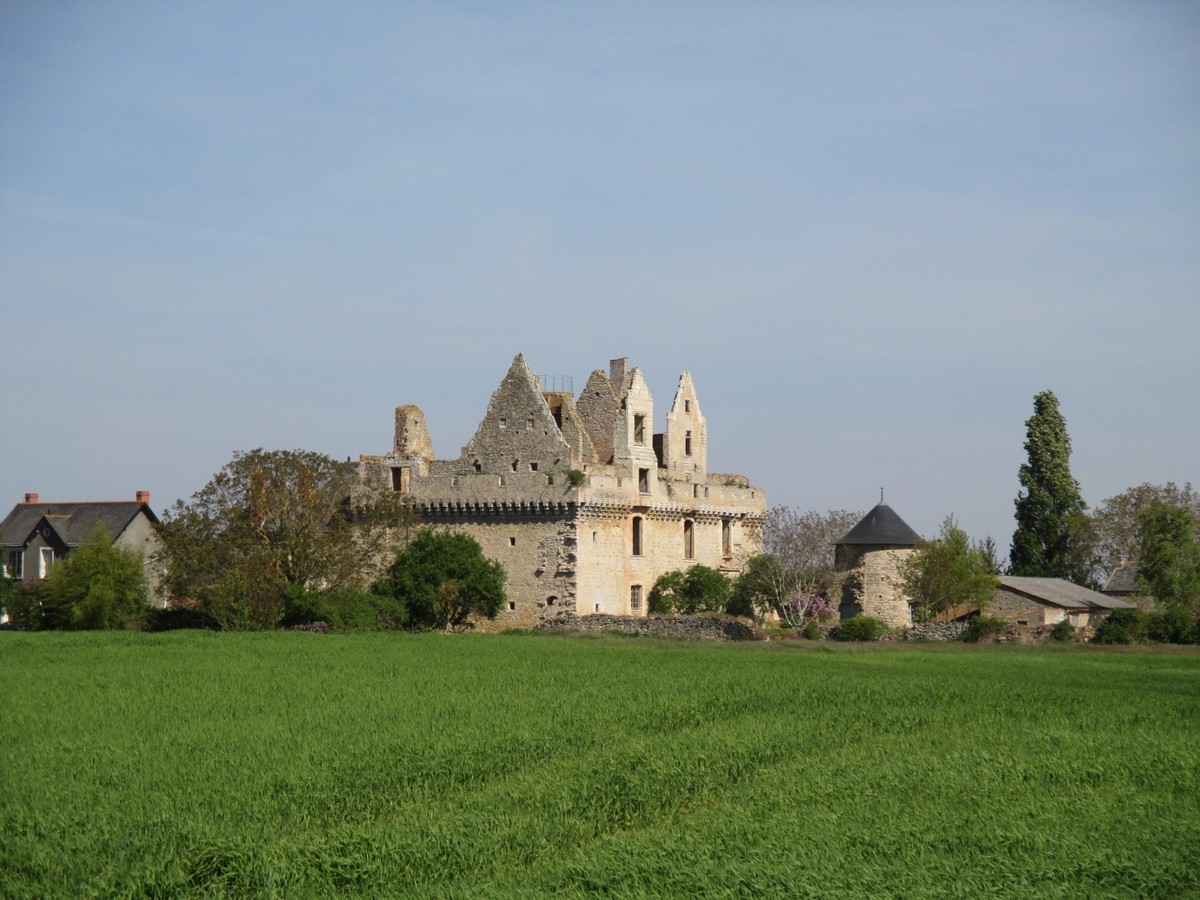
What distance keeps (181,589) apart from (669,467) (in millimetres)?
17436

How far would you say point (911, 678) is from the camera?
101 ft

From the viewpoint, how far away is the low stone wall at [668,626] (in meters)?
45.2

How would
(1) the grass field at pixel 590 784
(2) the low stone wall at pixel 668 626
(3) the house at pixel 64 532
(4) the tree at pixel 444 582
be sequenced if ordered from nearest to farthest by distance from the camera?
(1) the grass field at pixel 590 784 < (2) the low stone wall at pixel 668 626 < (4) the tree at pixel 444 582 < (3) the house at pixel 64 532

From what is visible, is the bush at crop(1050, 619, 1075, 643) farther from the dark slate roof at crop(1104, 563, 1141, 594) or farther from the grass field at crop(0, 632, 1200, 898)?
the dark slate roof at crop(1104, 563, 1141, 594)

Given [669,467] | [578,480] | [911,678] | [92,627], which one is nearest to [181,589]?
[92,627]

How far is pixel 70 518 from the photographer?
5934cm

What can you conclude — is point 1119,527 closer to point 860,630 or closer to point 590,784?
point 860,630

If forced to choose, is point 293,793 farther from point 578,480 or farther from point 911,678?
point 578,480

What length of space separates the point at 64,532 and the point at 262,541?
55.3 ft

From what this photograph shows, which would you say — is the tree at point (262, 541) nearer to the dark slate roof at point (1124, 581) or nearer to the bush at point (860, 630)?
the bush at point (860, 630)

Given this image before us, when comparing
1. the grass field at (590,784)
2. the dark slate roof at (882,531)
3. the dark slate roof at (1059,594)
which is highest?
the dark slate roof at (882,531)

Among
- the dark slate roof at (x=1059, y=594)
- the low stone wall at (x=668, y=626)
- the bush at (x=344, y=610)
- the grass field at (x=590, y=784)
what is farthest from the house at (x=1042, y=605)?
the bush at (x=344, y=610)

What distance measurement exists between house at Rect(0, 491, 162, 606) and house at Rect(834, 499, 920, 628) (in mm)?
27194

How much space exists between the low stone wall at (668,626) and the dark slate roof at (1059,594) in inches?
427
